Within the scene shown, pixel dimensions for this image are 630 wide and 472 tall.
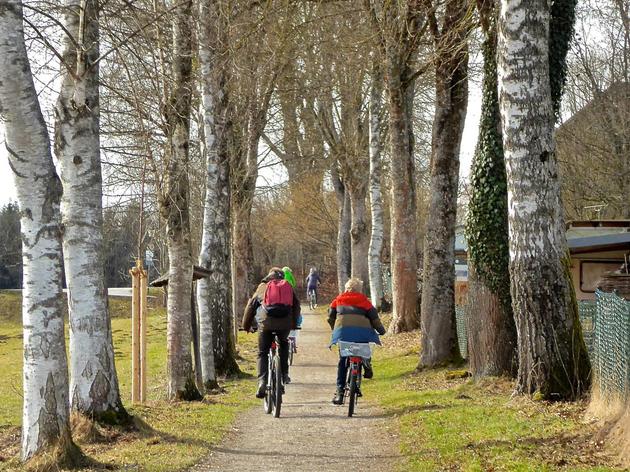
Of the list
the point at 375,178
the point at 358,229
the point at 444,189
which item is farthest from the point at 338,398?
the point at 358,229

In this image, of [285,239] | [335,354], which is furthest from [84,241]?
[285,239]

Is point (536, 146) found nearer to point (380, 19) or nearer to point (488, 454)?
point (488, 454)

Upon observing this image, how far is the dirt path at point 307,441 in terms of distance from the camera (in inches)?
362

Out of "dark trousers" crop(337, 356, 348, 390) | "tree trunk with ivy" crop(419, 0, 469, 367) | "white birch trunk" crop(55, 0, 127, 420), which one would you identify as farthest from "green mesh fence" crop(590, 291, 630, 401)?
"tree trunk with ivy" crop(419, 0, 469, 367)

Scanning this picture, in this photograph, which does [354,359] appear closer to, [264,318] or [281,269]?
[264,318]

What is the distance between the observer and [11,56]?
811 centimetres

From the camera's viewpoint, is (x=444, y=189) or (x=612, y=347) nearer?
(x=612, y=347)

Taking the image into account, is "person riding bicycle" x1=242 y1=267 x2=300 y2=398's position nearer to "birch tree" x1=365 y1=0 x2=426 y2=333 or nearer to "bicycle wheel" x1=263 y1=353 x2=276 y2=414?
"bicycle wheel" x1=263 y1=353 x2=276 y2=414

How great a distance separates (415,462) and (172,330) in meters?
6.13

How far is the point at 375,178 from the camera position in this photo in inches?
1224

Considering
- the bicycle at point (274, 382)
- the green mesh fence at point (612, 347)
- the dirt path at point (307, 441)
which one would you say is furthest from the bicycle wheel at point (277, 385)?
the green mesh fence at point (612, 347)

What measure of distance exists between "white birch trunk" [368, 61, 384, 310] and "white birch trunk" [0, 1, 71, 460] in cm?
1845

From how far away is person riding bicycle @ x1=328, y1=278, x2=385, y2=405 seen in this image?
42.2ft

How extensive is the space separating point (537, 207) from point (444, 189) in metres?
6.08
